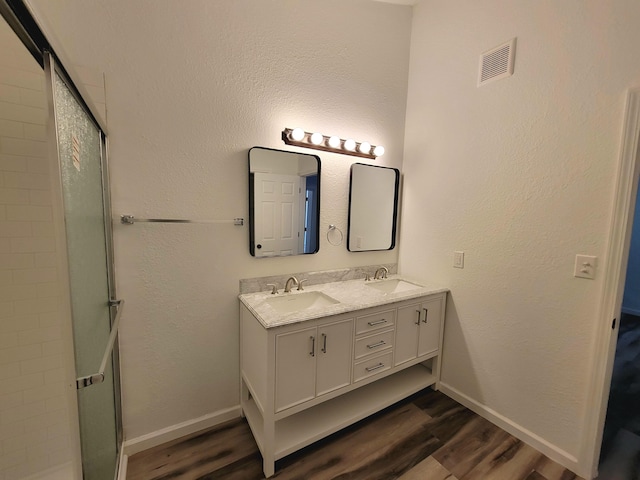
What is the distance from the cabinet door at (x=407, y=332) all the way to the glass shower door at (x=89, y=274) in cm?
159

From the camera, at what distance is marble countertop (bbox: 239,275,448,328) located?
4.80ft

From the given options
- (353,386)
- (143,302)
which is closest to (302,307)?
(353,386)

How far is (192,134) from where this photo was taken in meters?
1.59

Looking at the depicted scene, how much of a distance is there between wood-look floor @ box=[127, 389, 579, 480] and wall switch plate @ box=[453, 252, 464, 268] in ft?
3.46

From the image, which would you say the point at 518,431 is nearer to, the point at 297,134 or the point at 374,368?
the point at 374,368

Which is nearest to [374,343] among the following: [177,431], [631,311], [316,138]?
[177,431]

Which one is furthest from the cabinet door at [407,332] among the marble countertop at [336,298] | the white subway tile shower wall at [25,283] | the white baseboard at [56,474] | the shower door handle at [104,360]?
the white baseboard at [56,474]

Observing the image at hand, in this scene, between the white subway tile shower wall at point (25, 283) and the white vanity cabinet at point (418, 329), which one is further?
the white vanity cabinet at point (418, 329)

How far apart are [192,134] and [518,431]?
269 cm

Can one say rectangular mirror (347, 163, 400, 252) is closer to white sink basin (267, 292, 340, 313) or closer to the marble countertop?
the marble countertop

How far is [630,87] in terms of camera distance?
1.27 m

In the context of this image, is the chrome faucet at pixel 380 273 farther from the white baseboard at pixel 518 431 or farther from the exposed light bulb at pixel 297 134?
the exposed light bulb at pixel 297 134

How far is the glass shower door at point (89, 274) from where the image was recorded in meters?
0.81

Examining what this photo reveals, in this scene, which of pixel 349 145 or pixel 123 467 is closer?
pixel 123 467
